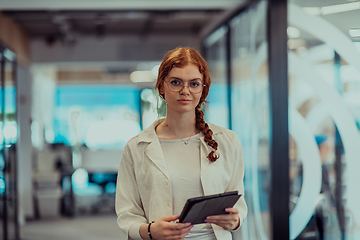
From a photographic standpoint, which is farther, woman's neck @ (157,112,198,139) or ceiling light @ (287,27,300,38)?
ceiling light @ (287,27,300,38)

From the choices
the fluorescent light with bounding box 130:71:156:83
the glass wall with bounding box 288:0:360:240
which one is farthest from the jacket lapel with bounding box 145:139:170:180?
the fluorescent light with bounding box 130:71:156:83

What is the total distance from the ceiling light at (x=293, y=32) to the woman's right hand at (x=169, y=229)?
261cm

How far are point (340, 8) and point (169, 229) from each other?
2.31m

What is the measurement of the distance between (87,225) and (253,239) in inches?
145

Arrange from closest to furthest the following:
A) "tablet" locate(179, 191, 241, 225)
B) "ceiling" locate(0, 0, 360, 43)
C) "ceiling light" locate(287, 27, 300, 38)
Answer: "tablet" locate(179, 191, 241, 225), "ceiling light" locate(287, 27, 300, 38), "ceiling" locate(0, 0, 360, 43)

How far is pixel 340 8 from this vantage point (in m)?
2.95

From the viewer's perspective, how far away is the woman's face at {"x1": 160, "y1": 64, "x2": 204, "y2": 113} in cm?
150

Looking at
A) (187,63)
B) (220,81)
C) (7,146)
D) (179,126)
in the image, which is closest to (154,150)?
(179,126)

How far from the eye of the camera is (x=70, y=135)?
46.3 ft

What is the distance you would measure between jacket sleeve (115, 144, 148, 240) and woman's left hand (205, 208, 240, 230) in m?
0.29

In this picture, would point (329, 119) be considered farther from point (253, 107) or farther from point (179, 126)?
point (179, 126)

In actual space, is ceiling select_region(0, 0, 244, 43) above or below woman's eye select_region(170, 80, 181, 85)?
above

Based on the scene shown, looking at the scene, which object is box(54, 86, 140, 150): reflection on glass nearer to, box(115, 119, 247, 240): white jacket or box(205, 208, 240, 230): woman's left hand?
box(115, 119, 247, 240): white jacket

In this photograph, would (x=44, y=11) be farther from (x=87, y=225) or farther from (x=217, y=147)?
(x=217, y=147)
